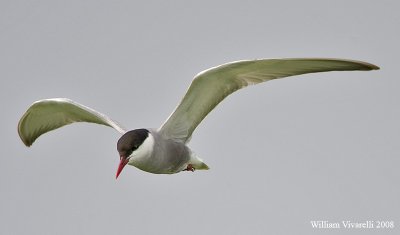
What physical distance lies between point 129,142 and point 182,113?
4.45 feet

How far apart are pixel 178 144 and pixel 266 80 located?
73.7 inches

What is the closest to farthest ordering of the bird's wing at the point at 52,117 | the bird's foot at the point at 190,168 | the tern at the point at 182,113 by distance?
the tern at the point at 182,113 < the bird's wing at the point at 52,117 < the bird's foot at the point at 190,168

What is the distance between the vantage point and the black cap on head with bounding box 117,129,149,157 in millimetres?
8719

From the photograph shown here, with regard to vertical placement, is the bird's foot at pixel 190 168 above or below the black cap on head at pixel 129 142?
below

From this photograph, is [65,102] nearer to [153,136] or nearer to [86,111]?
[86,111]

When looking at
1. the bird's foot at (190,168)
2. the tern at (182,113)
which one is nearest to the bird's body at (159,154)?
the tern at (182,113)

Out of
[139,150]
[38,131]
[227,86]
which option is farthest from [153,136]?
[38,131]

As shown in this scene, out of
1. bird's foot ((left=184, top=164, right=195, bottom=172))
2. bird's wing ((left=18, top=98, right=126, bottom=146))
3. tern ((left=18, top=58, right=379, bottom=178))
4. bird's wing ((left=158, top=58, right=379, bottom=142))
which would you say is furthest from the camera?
bird's foot ((left=184, top=164, right=195, bottom=172))

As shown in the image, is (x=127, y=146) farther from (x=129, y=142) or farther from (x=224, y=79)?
(x=224, y=79)

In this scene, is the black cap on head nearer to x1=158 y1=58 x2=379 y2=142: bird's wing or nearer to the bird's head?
the bird's head

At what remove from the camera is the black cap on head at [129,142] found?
872cm

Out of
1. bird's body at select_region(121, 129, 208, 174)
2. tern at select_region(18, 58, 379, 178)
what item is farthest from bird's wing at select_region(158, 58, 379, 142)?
bird's body at select_region(121, 129, 208, 174)

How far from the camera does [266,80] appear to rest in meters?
9.08

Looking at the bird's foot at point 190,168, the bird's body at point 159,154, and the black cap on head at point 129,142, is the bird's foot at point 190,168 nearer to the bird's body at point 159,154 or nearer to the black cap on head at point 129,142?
the bird's body at point 159,154
